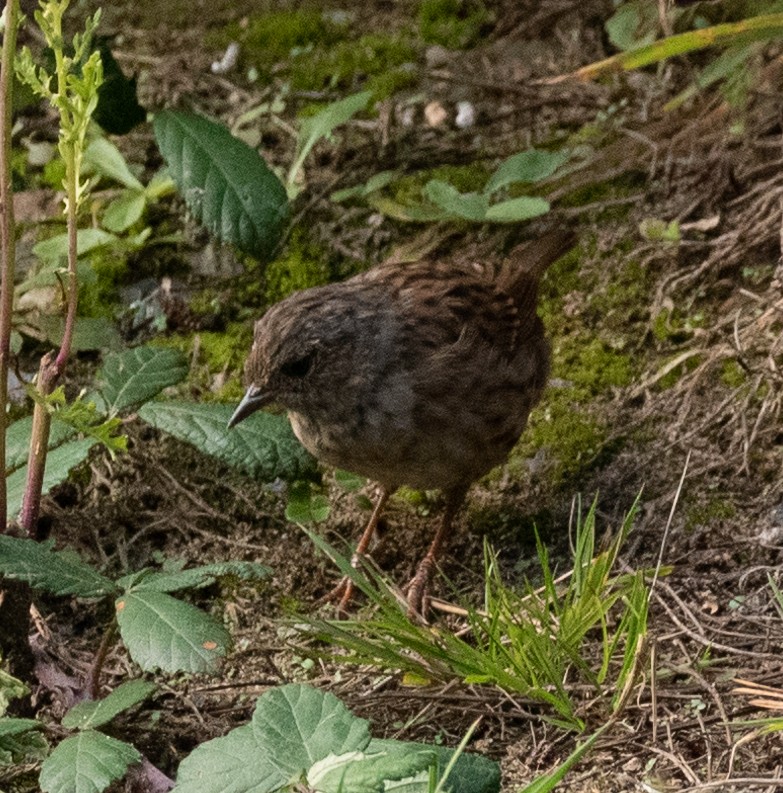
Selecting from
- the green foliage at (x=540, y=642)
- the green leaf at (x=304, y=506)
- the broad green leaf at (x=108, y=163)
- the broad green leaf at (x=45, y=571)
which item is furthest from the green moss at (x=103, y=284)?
the broad green leaf at (x=45, y=571)

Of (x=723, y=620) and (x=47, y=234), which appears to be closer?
(x=723, y=620)

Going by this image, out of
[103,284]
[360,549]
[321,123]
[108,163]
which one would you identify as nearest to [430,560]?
[360,549]

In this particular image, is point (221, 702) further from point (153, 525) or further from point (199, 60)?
point (199, 60)

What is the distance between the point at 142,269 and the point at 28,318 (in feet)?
1.89

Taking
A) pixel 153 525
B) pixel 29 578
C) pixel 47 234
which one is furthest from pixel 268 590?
pixel 47 234

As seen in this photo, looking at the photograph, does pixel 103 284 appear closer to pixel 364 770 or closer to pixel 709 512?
pixel 709 512

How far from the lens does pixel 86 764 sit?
2846 millimetres

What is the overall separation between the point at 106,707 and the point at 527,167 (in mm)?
2864

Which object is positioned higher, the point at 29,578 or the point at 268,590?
the point at 29,578

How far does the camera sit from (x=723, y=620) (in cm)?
359

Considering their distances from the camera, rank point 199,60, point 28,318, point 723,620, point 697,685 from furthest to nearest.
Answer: point 199,60 < point 28,318 < point 723,620 < point 697,685

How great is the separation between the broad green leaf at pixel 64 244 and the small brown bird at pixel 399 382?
4.19ft

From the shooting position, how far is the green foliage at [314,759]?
239 cm

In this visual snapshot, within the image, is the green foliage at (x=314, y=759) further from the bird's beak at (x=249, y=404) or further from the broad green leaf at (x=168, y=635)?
the bird's beak at (x=249, y=404)
